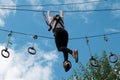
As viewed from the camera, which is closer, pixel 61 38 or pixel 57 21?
pixel 61 38

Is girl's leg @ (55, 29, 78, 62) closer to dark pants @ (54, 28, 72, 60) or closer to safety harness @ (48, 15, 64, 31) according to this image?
dark pants @ (54, 28, 72, 60)

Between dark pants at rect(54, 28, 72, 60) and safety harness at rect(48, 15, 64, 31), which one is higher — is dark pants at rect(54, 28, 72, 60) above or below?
below

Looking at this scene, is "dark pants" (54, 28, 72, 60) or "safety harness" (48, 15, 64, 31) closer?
"dark pants" (54, 28, 72, 60)

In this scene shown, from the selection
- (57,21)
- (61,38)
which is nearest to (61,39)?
(61,38)

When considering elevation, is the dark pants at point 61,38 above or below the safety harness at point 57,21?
below

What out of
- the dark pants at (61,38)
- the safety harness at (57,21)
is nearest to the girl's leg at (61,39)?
the dark pants at (61,38)

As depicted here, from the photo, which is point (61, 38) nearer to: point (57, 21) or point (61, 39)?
point (61, 39)

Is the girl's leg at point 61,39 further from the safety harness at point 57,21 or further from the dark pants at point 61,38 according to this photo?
the safety harness at point 57,21

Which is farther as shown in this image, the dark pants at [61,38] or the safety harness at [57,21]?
the safety harness at [57,21]

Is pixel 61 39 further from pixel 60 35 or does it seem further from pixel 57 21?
pixel 57 21

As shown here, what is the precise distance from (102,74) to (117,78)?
4.05ft

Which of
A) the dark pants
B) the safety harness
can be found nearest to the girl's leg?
the dark pants

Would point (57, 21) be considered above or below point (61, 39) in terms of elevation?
above

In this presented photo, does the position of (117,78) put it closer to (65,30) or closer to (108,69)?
(108,69)
